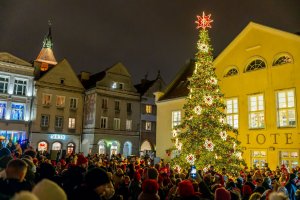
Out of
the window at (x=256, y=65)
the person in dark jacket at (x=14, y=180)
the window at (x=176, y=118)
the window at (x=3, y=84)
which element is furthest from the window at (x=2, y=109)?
the person in dark jacket at (x=14, y=180)

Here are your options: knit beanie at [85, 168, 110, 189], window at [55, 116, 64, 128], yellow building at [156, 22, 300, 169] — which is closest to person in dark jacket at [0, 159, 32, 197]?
knit beanie at [85, 168, 110, 189]

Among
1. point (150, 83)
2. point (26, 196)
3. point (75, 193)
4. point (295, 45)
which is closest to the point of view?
point (26, 196)

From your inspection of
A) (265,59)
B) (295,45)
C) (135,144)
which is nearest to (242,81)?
(265,59)

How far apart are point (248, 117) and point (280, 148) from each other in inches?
134

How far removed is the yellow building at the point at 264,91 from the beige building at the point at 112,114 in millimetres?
23222

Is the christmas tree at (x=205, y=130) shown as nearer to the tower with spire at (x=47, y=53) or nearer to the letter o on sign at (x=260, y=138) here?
the letter o on sign at (x=260, y=138)

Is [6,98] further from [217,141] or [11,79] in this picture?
[217,141]

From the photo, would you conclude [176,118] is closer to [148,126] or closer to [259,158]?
[259,158]

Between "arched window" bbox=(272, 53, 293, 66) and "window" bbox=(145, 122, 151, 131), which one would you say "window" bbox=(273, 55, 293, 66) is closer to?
"arched window" bbox=(272, 53, 293, 66)

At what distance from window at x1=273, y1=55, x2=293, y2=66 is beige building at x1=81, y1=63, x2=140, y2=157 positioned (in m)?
28.1

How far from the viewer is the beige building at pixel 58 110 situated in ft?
133

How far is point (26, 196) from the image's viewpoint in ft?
7.40

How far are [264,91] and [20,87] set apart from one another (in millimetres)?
32430

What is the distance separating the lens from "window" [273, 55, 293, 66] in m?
20.7
